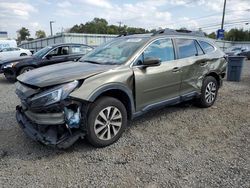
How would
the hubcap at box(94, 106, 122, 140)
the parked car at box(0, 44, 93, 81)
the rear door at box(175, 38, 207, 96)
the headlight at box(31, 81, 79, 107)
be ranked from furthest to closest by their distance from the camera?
the parked car at box(0, 44, 93, 81) < the rear door at box(175, 38, 207, 96) < the hubcap at box(94, 106, 122, 140) < the headlight at box(31, 81, 79, 107)

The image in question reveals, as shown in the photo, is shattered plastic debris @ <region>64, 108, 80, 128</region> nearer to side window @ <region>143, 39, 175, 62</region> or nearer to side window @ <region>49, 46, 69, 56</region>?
side window @ <region>143, 39, 175, 62</region>

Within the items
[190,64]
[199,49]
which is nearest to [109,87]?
[190,64]

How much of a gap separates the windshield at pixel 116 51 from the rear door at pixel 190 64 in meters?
0.93

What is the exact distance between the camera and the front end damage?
313 centimetres

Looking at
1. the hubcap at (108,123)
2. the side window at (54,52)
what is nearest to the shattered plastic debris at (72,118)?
the hubcap at (108,123)

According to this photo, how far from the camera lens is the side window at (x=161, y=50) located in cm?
409

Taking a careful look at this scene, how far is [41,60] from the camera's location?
901 centimetres

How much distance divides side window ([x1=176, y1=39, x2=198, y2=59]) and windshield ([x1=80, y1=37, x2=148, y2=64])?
2.80ft

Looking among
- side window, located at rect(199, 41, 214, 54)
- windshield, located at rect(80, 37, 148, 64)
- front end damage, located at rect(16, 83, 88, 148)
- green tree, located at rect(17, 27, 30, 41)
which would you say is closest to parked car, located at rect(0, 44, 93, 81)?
windshield, located at rect(80, 37, 148, 64)

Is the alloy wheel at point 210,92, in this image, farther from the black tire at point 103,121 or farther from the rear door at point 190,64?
the black tire at point 103,121

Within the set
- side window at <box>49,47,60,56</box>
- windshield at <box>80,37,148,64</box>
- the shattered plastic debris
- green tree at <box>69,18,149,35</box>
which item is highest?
green tree at <box>69,18,149,35</box>

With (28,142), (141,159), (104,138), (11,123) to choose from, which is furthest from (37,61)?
(141,159)

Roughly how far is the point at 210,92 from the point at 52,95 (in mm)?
3799

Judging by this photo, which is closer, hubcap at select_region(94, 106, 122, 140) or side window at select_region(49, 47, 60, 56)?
hubcap at select_region(94, 106, 122, 140)
